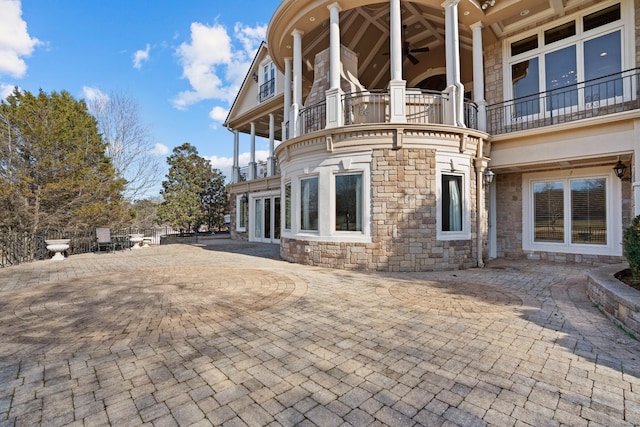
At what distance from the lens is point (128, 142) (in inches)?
588

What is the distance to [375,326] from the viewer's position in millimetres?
3633

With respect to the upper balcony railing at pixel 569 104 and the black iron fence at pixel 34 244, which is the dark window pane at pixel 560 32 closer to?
the upper balcony railing at pixel 569 104

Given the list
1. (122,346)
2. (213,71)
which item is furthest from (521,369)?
(213,71)

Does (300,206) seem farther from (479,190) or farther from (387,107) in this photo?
(479,190)

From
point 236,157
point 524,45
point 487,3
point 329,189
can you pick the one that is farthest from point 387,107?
point 236,157

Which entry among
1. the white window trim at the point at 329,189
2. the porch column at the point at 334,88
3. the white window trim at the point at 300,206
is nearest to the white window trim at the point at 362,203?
the white window trim at the point at 329,189

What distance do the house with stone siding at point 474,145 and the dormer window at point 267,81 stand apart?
575 cm

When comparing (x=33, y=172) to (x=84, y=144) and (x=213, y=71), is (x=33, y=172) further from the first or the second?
(x=213, y=71)

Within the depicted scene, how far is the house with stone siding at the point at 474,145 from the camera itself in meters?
7.25

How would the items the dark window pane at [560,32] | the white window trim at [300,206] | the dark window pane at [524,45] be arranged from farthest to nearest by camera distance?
the dark window pane at [524,45] < the dark window pane at [560,32] < the white window trim at [300,206]

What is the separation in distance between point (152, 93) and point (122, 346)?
54.2 feet

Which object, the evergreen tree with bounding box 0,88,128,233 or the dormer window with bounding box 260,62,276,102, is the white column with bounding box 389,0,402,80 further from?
the evergreen tree with bounding box 0,88,128,233

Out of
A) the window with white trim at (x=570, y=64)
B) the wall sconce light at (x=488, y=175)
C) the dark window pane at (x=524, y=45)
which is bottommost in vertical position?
the wall sconce light at (x=488, y=175)

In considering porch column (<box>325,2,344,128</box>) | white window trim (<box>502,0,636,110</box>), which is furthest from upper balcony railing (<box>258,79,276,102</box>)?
white window trim (<box>502,0,636,110</box>)
